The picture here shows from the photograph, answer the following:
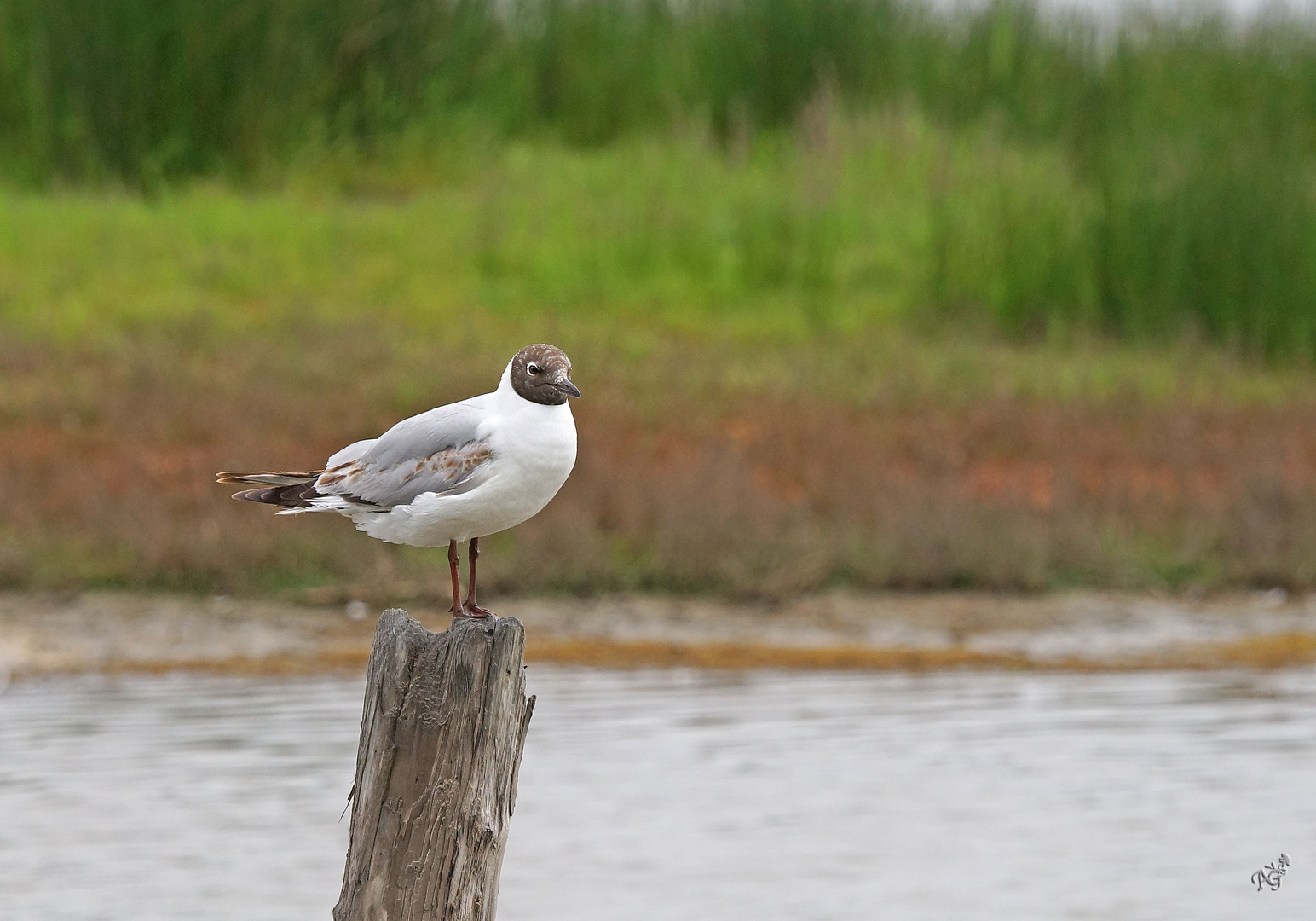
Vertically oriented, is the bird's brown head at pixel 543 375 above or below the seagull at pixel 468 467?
above

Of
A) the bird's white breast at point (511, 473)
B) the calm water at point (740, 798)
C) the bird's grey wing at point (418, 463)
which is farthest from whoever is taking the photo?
the calm water at point (740, 798)

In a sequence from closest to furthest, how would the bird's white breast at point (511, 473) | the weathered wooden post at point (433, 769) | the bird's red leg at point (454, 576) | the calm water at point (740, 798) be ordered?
the weathered wooden post at point (433, 769)
the bird's white breast at point (511, 473)
the bird's red leg at point (454, 576)
the calm water at point (740, 798)

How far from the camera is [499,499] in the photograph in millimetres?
4711

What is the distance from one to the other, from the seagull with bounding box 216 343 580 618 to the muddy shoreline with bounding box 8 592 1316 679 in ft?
14.9

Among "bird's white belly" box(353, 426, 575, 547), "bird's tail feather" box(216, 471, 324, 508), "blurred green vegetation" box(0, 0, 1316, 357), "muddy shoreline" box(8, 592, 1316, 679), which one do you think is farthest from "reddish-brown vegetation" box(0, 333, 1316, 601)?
"bird's white belly" box(353, 426, 575, 547)

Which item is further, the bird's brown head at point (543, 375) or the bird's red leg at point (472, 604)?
the bird's red leg at point (472, 604)

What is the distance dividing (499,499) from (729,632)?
5.55 m

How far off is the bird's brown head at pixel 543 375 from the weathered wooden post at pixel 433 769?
1.76 feet

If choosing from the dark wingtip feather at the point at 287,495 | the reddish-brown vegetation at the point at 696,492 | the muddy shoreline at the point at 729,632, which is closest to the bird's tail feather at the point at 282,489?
the dark wingtip feather at the point at 287,495

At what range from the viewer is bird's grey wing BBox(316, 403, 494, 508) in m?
4.78

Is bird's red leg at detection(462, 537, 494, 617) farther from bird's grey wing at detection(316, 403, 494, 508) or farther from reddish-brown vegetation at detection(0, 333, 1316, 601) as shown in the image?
reddish-brown vegetation at detection(0, 333, 1316, 601)

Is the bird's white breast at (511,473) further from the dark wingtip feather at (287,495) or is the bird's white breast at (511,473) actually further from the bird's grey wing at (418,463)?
the dark wingtip feather at (287,495)

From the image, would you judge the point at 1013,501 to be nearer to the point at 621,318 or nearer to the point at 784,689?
the point at 784,689

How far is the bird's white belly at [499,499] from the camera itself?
15.3 ft
